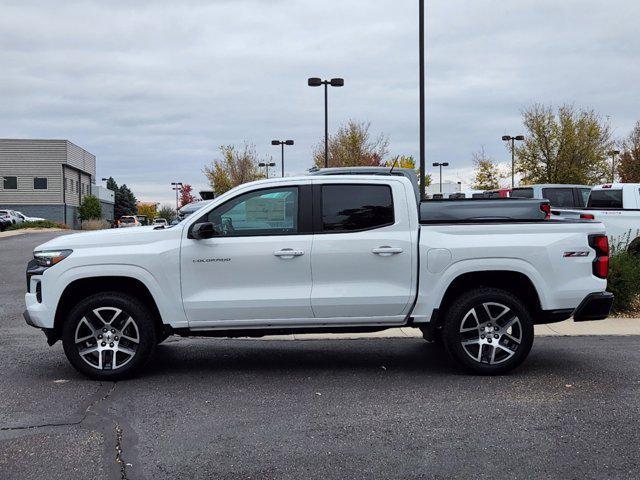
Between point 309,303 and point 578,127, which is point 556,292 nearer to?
point 309,303

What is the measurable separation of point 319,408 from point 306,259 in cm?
148

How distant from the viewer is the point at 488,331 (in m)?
6.75

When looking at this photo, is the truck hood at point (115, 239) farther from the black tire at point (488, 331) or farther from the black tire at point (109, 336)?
the black tire at point (488, 331)

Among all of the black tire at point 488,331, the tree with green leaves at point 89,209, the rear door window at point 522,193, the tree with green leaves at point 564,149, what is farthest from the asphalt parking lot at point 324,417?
the tree with green leaves at point 89,209

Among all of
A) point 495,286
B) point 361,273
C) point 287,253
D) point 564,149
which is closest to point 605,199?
point 495,286

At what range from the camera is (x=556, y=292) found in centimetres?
673

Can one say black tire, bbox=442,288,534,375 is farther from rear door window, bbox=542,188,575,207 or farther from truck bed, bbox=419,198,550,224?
rear door window, bbox=542,188,575,207

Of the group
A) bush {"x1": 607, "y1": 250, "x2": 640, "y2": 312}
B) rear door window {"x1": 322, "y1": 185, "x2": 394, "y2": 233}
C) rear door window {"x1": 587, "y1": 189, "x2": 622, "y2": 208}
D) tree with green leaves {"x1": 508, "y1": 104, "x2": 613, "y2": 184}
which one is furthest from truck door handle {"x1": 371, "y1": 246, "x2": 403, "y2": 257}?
tree with green leaves {"x1": 508, "y1": 104, "x2": 613, "y2": 184}

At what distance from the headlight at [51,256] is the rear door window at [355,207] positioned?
247cm

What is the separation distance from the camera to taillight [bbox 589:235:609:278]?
6.79 meters

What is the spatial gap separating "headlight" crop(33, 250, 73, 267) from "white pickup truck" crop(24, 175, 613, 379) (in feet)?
0.04

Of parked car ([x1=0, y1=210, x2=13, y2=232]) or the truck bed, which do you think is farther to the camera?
parked car ([x1=0, y1=210, x2=13, y2=232])

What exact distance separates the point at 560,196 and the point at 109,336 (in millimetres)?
16491

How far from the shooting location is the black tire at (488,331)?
6.70 metres
